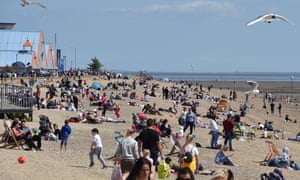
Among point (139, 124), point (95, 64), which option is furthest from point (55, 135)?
point (95, 64)

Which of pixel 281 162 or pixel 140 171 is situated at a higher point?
pixel 140 171

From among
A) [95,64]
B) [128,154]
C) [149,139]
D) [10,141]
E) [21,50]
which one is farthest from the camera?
[95,64]

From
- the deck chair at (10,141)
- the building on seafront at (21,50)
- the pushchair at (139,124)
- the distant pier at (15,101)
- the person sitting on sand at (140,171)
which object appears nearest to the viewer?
the person sitting on sand at (140,171)

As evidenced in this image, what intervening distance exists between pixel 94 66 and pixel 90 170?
95.8m

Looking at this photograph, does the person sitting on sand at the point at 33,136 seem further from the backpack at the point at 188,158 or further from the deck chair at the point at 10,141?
the backpack at the point at 188,158

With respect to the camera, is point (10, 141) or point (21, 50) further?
point (21, 50)

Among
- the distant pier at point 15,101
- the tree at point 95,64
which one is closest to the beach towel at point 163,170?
the distant pier at point 15,101

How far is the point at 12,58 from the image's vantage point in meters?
66.9

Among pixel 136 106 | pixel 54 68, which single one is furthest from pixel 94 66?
pixel 136 106

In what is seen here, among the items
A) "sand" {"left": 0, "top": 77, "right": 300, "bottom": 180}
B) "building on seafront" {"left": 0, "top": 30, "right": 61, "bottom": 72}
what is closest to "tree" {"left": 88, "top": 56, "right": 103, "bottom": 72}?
"building on seafront" {"left": 0, "top": 30, "right": 61, "bottom": 72}

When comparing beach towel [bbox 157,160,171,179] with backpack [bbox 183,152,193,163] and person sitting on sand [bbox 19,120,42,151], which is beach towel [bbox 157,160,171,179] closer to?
backpack [bbox 183,152,193,163]

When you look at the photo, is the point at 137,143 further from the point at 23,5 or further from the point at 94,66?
the point at 94,66

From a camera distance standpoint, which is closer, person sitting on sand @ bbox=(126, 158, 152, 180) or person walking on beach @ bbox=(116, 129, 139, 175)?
person sitting on sand @ bbox=(126, 158, 152, 180)

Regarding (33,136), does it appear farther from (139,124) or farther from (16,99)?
(16,99)
